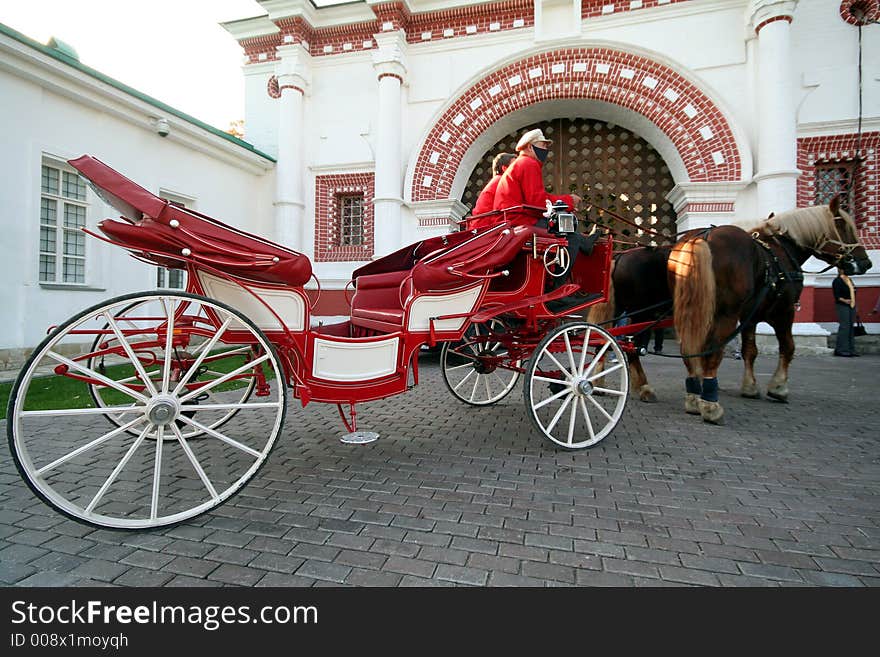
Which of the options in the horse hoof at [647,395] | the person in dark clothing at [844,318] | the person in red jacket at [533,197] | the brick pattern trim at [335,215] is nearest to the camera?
the person in red jacket at [533,197]

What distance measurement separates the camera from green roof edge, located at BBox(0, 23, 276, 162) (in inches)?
221

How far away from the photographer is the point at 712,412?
365 cm

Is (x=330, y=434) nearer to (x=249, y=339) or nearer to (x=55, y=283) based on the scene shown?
(x=249, y=339)

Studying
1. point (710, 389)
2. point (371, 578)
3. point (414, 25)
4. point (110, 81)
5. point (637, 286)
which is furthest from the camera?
point (414, 25)

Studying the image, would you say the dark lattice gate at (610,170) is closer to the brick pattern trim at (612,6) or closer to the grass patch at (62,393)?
the brick pattern trim at (612,6)

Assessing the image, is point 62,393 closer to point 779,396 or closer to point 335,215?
point 335,215

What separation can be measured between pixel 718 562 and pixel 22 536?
9.26ft

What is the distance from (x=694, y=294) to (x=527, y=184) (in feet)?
5.27

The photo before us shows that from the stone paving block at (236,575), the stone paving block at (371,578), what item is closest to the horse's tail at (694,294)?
the stone paving block at (371,578)

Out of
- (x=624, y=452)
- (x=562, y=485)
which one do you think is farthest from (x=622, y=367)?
(x=562, y=485)

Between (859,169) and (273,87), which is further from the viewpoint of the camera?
(273,87)

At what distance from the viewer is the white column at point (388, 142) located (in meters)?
8.99

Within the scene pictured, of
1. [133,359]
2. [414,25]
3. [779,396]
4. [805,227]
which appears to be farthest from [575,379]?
[414,25]
